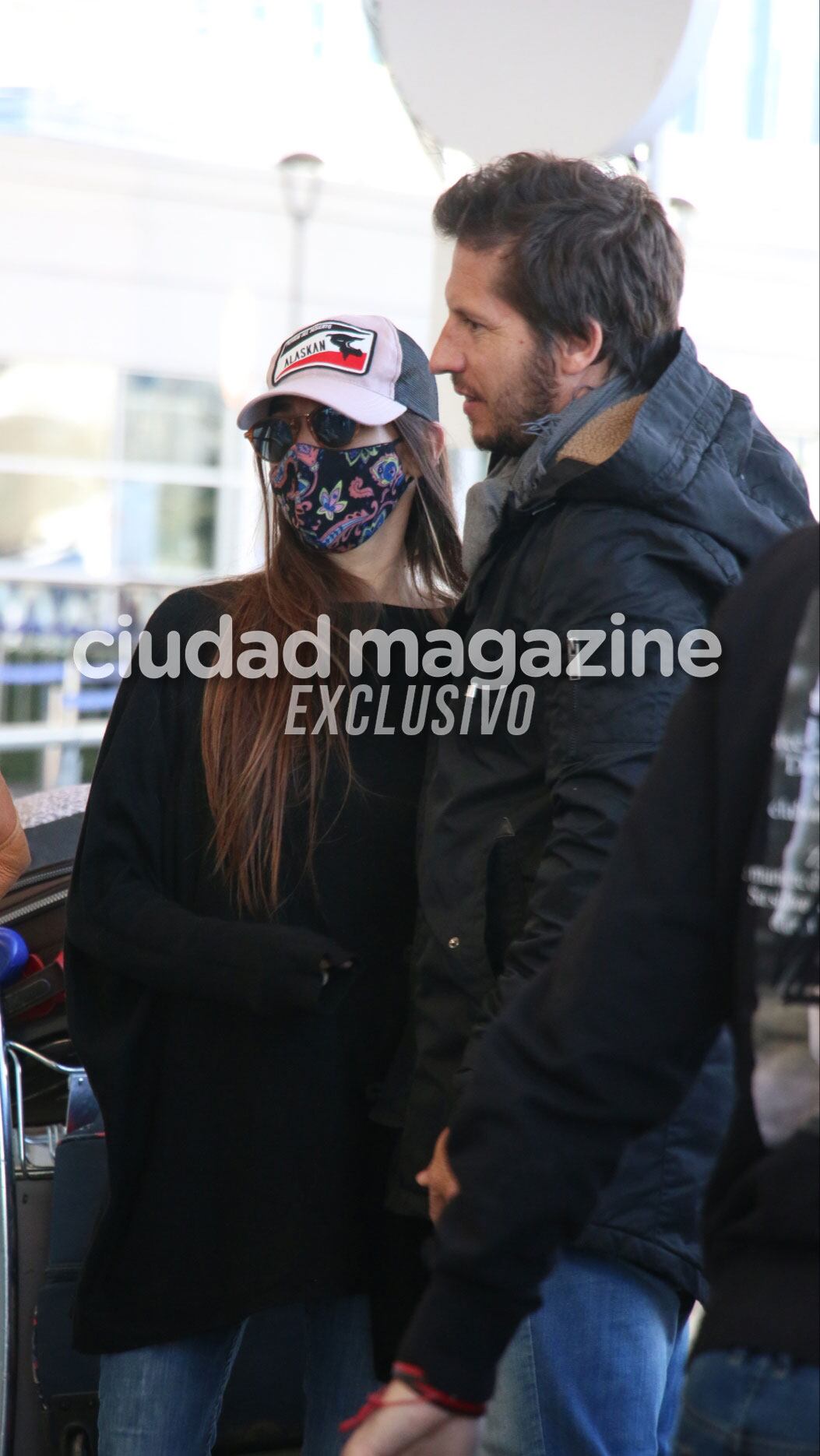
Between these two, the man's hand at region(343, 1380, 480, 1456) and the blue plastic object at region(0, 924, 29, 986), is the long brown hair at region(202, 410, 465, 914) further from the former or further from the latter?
the man's hand at region(343, 1380, 480, 1456)

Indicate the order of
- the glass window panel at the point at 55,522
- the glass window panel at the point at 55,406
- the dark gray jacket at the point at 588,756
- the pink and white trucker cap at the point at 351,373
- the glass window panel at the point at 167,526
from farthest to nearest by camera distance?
the glass window panel at the point at 167,526, the glass window panel at the point at 55,522, the glass window panel at the point at 55,406, the pink and white trucker cap at the point at 351,373, the dark gray jacket at the point at 588,756

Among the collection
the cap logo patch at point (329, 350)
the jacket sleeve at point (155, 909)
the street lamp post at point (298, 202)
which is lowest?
the jacket sleeve at point (155, 909)

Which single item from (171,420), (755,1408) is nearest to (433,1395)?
(755,1408)

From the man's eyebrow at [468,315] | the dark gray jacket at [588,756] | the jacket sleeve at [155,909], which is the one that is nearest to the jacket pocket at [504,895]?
the dark gray jacket at [588,756]

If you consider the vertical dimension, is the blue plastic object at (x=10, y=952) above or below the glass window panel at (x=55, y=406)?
below

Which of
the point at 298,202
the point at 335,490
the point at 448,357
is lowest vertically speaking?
the point at 335,490

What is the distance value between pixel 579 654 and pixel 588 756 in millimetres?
104

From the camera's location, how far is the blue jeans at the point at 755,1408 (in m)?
0.82

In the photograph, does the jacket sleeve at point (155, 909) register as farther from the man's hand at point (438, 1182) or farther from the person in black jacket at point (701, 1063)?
the person in black jacket at point (701, 1063)

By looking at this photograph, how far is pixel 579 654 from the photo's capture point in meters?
1.46

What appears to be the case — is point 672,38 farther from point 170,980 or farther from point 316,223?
point 316,223

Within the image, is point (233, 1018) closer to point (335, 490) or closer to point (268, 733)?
point (268, 733)

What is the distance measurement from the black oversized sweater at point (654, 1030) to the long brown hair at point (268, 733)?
0.78 metres

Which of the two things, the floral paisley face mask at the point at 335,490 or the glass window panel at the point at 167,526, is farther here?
the glass window panel at the point at 167,526
